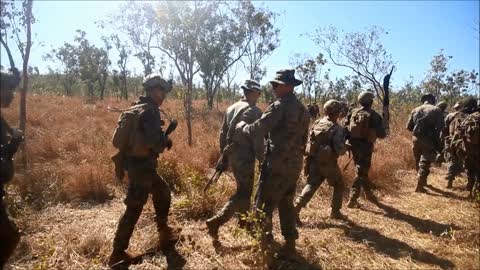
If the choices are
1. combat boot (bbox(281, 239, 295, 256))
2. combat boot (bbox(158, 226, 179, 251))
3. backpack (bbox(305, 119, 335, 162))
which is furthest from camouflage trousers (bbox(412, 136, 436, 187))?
combat boot (bbox(158, 226, 179, 251))

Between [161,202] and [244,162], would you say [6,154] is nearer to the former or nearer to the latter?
[161,202]

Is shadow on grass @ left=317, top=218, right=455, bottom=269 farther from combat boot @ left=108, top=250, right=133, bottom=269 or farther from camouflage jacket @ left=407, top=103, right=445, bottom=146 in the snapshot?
camouflage jacket @ left=407, top=103, right=445, bottom=146

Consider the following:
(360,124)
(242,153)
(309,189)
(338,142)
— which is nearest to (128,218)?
(242,153)

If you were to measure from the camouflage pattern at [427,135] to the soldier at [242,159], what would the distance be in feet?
13.8

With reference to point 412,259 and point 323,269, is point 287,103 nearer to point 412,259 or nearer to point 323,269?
point 323,269

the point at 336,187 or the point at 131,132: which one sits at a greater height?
the point at 131,132

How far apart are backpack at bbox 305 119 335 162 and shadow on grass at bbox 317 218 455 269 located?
1.02 meters

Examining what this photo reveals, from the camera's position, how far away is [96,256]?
3.89 m

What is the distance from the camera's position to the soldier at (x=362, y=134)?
5.65m

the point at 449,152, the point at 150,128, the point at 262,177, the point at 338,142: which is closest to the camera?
the point at 150,128

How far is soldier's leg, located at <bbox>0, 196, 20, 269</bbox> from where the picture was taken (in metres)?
2.71

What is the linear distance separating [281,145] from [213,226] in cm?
124

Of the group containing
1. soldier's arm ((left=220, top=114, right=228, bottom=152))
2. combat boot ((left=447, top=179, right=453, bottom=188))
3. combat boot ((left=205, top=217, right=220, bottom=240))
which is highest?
soldier's arm ((left=220, top=114, right=228, bottom=152))

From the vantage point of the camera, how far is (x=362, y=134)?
5.74 metres
